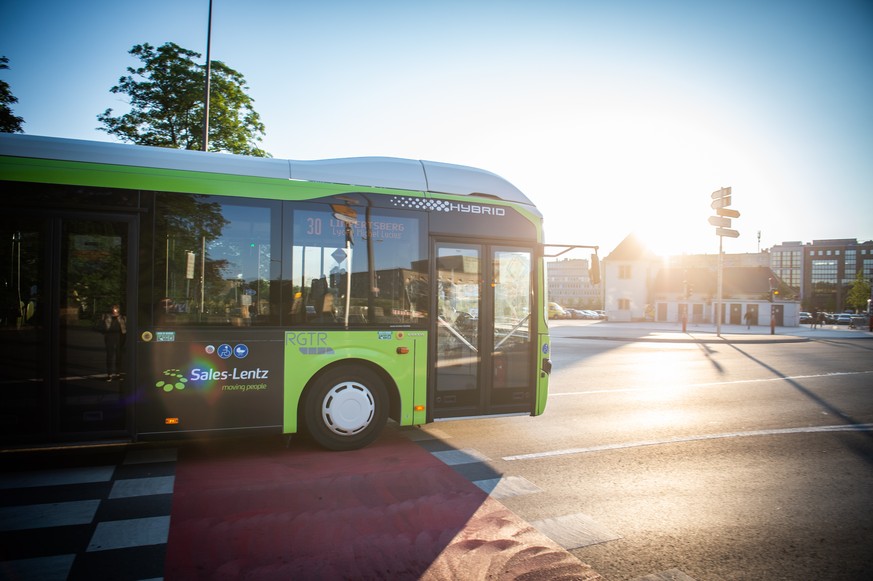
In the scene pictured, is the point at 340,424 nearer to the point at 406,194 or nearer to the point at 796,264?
the point at 406,194

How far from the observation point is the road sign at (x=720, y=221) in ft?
95.2

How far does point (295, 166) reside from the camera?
6633 mm

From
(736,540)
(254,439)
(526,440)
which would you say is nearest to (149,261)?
(254,439)

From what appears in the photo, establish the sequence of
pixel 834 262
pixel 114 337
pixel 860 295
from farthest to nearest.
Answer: pixel 834 262
pixel 860 295
pixel 114 337

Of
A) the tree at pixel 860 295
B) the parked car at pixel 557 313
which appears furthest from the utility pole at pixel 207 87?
the tree at pixel 860 295

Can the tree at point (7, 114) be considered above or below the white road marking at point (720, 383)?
above

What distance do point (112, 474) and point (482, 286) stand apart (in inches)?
189

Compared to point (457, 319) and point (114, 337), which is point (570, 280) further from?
point (114, 337)

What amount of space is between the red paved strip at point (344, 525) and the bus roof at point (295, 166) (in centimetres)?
339

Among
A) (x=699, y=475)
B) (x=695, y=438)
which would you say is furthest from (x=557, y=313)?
(x=699, y=475)

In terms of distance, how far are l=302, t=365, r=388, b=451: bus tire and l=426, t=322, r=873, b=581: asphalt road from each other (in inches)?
47.7

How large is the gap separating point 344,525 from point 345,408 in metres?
2.18

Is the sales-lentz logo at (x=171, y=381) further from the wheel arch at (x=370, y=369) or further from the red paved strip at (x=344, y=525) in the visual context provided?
the wheel arch at (x=370, y=369)

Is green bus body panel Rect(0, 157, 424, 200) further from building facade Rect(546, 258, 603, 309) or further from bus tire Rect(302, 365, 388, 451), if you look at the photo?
building facade Rect(546, 258, 603, 309)
